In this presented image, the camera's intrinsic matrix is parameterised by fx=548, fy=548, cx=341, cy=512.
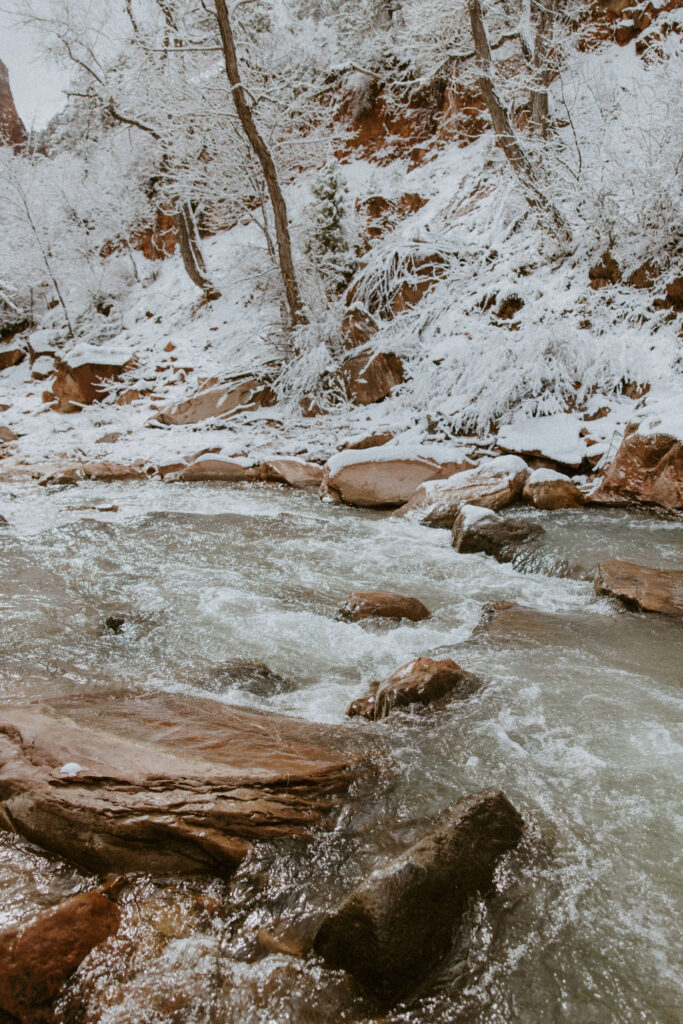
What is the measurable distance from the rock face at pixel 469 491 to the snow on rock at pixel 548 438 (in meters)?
0.52

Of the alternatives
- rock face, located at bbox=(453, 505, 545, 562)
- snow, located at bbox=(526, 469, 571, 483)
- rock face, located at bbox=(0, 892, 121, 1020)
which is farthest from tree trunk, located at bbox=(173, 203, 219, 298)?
rock face, located at bbox=(0, 892, 121, 1020)

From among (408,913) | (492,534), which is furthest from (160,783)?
(492,534)

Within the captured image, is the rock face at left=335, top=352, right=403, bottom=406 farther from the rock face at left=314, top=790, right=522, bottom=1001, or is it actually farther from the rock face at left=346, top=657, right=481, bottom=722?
the rock face at left=314, top=790, right=522, bottom=1001

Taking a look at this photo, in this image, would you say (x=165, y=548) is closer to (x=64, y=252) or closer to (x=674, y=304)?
(x=674, y=304)

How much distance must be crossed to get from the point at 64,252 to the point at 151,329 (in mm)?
6338

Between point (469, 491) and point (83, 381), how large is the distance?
11.5m

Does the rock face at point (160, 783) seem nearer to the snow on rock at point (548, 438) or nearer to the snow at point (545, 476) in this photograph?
the snow at point (545, 476)

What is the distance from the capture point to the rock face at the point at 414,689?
304 cm

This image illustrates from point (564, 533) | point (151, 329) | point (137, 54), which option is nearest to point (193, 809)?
point (564, 533)

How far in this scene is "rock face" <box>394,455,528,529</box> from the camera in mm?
6594

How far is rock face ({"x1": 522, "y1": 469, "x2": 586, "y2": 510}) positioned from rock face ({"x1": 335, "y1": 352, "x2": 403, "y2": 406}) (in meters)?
4.22

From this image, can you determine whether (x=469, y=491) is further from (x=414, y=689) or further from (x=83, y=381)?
(x=83, y=381)

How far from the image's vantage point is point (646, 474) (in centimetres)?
627

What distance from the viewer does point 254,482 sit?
9.16 m
